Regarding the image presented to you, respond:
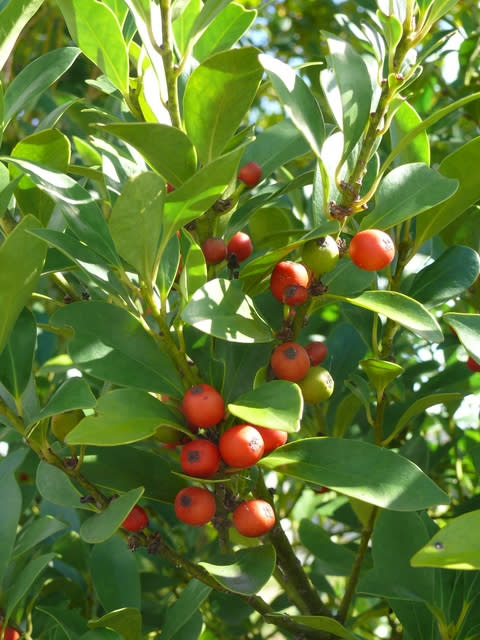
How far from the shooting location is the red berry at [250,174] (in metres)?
1.12

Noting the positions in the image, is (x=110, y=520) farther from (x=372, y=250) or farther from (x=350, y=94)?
(x=350, y=94)

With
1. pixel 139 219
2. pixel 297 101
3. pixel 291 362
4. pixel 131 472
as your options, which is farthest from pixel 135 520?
pixel 297 101

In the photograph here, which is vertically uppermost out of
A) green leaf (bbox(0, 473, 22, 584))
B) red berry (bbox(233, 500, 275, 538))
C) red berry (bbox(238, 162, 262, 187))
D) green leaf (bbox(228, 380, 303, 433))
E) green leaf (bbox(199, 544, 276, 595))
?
red berry (bbox(238, 162, 262, 187))

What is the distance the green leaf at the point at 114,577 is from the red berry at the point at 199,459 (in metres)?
0.30

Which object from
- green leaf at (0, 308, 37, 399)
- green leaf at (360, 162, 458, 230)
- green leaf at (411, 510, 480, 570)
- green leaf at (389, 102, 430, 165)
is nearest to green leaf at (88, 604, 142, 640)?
green leaf at (0, 308, 37, 399)

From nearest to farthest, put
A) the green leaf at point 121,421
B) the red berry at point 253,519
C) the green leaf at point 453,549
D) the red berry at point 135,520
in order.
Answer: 1. the green leaf at point 453,549
2. the green leaf at point 121,421
3. the red berry at point 253,519
4. the red berry at point 135,520

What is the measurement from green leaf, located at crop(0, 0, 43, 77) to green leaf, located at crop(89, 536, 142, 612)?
0.65 meters

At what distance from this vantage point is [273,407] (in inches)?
34.3

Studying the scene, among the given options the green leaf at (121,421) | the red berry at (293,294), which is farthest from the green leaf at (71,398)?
the red berry at (293,294)

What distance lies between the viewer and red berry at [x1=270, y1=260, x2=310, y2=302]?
3.13 feet

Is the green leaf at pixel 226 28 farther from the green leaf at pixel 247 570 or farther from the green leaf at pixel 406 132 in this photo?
the green leaf at pixel 247 570

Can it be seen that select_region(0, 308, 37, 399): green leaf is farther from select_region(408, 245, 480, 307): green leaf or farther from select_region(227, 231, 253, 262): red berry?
select_region(408, 245, 480, 307): green leaf

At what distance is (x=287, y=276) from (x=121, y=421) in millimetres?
234

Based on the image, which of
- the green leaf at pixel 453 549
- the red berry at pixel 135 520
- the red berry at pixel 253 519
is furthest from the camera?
the red berry at pixel 135 520
